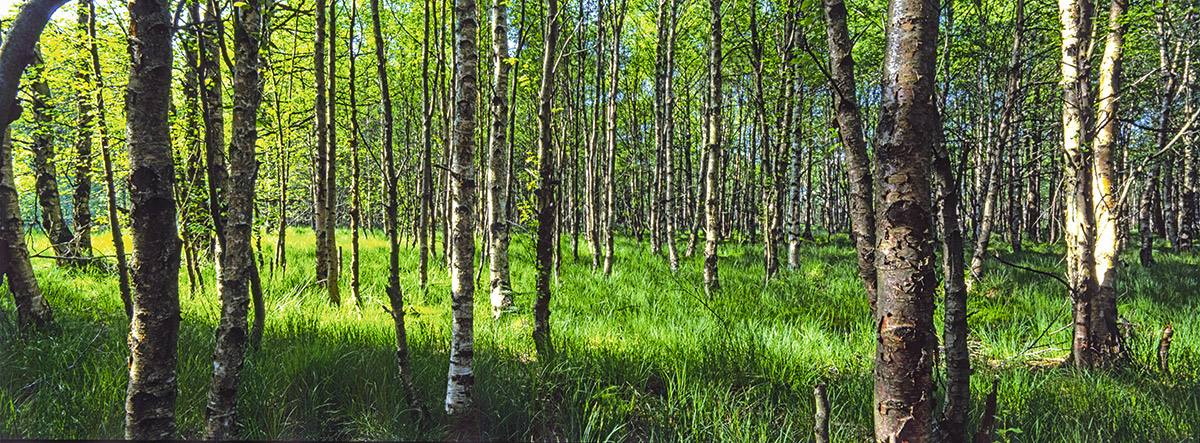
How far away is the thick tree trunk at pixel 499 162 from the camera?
331 centimetres

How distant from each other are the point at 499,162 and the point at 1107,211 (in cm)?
443

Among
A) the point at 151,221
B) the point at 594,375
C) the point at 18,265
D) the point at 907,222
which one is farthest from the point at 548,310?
the point at 18,265

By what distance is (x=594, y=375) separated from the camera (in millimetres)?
3115

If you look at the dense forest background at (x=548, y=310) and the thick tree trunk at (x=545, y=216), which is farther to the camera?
the thick tree trunk at (x=545, y=216)

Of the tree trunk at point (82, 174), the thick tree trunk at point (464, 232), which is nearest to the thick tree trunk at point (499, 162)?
the thick tree trunk at point (464, 232)

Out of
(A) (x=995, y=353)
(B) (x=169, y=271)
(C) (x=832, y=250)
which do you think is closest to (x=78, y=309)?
(B) (x=169, y=271)

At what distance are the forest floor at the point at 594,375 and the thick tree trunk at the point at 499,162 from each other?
0.40 m

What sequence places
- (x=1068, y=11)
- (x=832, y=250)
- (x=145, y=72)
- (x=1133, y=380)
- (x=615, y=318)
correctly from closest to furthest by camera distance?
(x=145, y=72), (x=1133, y=380), (x=1068, y=11), (x=615, y=318), (x=832, y=250)

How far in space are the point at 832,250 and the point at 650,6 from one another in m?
7.52

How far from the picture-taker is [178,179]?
4852 millimetres

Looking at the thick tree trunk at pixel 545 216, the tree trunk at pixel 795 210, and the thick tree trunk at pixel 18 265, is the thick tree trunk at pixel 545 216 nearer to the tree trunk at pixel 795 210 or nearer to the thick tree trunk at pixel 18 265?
the thick tree trunk at pixel 18 265

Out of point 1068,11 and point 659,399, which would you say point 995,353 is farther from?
point 659,399

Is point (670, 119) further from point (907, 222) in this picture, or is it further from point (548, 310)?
point (907, 222)

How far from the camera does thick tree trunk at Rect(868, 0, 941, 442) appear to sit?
58.6 inches
